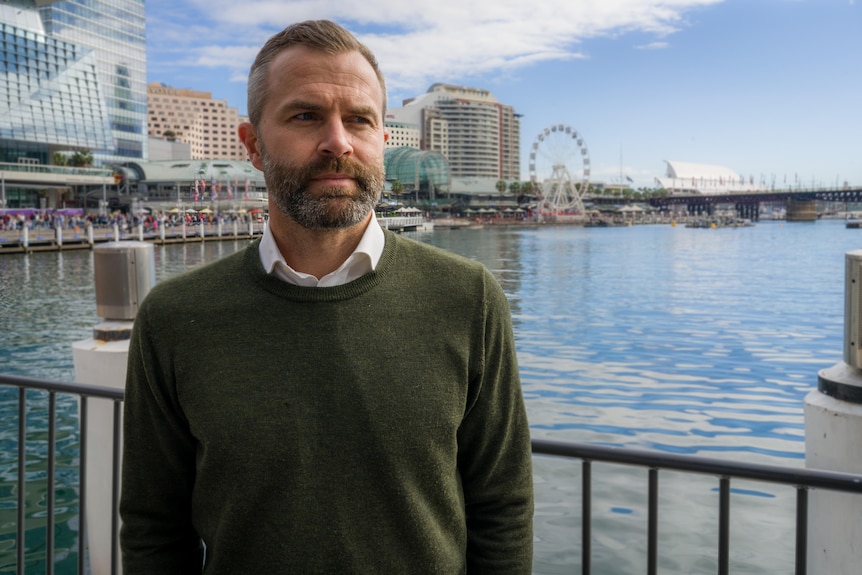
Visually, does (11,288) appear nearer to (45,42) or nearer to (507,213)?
(45,42)

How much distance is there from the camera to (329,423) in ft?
5.94

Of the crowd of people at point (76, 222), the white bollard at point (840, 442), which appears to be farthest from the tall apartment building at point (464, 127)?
the white bollard at point (840, 442)

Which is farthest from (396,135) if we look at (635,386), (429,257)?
(635,386)

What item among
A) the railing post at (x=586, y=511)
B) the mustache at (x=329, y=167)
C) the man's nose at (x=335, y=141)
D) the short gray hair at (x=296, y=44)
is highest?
the short gray hair at (x=296, y=44)

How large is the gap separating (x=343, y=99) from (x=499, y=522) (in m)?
1.14

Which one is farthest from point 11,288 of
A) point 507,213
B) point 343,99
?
point 507,213

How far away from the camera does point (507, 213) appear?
138 m

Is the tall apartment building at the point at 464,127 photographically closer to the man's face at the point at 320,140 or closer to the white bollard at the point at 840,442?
the white bollard at the point at 840,442

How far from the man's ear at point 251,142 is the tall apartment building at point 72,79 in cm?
8160

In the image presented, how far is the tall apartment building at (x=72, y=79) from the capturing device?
74.5 metres

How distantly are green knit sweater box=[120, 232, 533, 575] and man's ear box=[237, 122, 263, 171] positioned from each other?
0.24 m

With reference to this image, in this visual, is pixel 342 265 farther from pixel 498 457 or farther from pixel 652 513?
pixel 652 513

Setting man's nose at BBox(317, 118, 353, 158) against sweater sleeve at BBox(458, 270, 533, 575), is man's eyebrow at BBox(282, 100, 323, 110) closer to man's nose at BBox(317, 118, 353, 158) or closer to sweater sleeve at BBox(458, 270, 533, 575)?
man's nose at BBox(317, 118, 353, 158)

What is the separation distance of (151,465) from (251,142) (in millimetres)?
871
